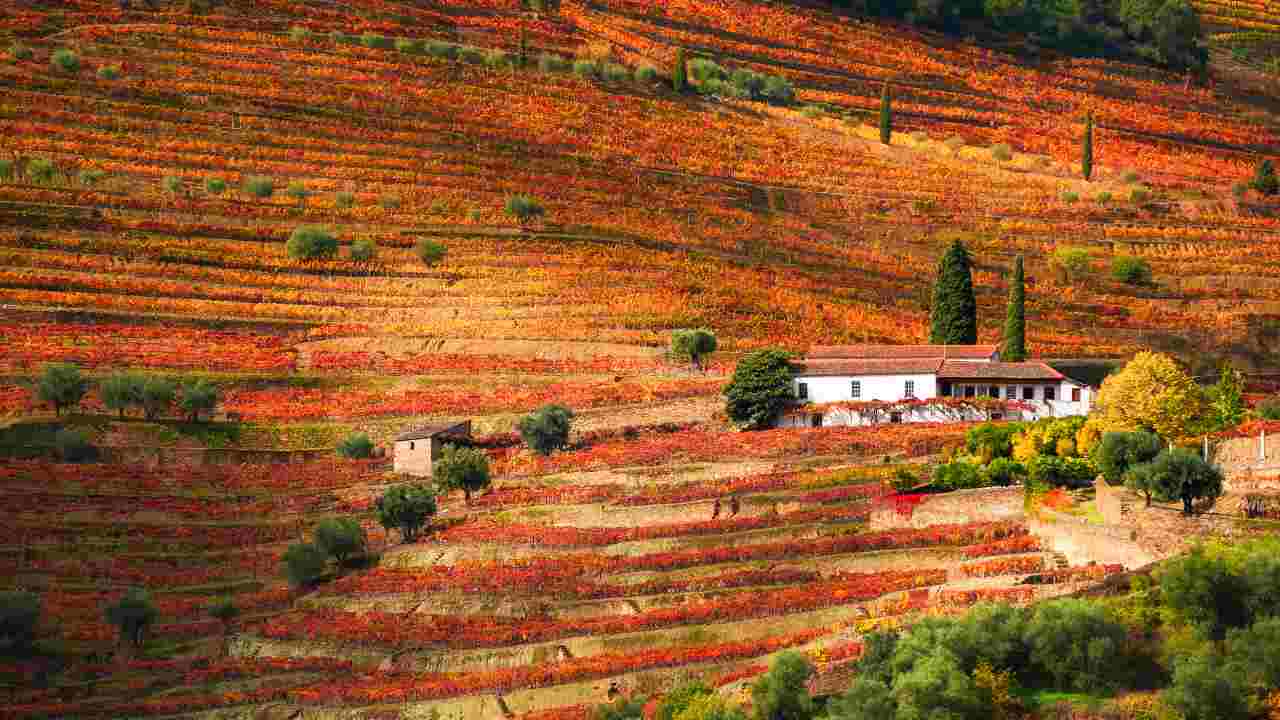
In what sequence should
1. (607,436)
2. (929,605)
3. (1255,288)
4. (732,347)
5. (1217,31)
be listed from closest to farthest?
(929,605)
(607,436)
(732,347)
(1255,288)
(1217,31)

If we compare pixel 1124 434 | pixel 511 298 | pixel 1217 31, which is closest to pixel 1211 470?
pixel 1124 434

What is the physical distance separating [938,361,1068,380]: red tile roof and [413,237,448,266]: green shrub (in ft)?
99.4

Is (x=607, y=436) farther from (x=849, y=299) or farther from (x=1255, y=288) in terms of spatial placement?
(x=1255, y=288)

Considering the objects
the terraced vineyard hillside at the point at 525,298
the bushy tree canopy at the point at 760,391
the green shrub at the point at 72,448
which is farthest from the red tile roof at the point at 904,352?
the green shrub at the point at 72,448

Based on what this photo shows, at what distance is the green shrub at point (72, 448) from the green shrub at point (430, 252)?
24.0 meters

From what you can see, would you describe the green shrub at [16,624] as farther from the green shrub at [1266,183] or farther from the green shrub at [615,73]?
the green shrub at [1266,183]

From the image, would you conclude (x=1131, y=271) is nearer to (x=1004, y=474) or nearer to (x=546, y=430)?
(x=546, y=430)

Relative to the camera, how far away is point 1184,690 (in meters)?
52.4

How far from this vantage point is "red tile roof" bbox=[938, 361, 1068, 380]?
83562mm

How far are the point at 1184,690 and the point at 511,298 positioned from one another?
54519mm

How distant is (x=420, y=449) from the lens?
8544cm

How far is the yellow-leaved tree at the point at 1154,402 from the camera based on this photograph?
236ft

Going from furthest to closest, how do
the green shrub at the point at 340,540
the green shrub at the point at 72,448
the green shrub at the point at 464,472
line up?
the green shrub at the point at 72,448, the green shrub at the point at 464,472, the green shrub at the point at 340,540

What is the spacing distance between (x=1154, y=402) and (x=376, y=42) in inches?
2991
